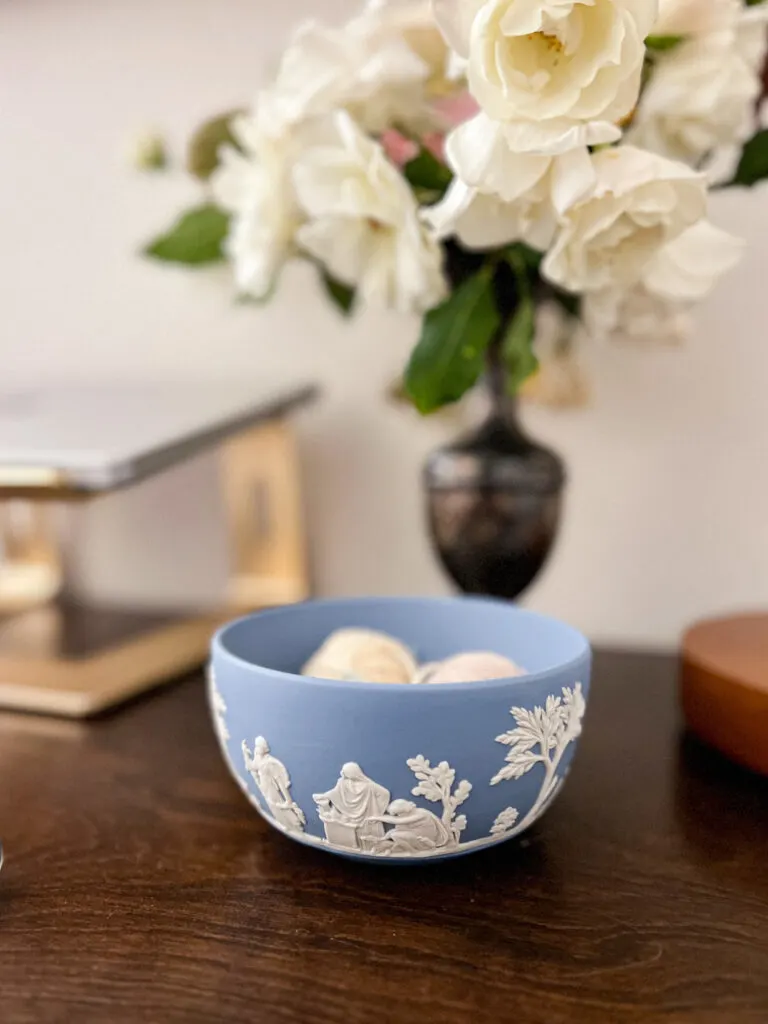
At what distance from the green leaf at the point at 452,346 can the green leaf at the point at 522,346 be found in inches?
0.6

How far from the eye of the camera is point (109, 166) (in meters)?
0.92

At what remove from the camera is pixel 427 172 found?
22.6 inches

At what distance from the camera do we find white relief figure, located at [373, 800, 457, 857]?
0.41 m

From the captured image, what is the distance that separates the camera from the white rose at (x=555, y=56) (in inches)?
17.3

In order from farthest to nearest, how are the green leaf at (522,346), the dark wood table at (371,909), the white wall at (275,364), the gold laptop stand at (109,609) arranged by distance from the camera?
the white wall at (275,364) → the gold laptop stand at (109,609) → the green leaf at (522,346) → the dark wood table at (371,909)

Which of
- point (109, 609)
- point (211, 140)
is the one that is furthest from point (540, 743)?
point (109, 609)

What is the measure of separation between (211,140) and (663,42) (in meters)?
0.31

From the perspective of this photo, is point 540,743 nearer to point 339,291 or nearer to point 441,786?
point 441,786

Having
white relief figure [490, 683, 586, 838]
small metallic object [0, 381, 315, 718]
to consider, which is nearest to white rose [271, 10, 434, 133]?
small metallic object [0, 381, 315, 718]

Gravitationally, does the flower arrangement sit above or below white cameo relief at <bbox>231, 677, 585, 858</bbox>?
above

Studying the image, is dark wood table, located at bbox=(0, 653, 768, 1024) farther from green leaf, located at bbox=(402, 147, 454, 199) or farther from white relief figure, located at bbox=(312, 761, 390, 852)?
green leaf, located at bbox=(402, 147, 454, 199)

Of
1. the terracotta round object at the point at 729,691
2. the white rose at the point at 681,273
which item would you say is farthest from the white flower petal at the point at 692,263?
the terracotta round object at the point at 729,691

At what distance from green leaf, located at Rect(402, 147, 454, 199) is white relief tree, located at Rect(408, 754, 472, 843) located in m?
0.34

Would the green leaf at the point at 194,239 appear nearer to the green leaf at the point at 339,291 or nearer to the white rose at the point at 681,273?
the green leaf at the point at 339,291
